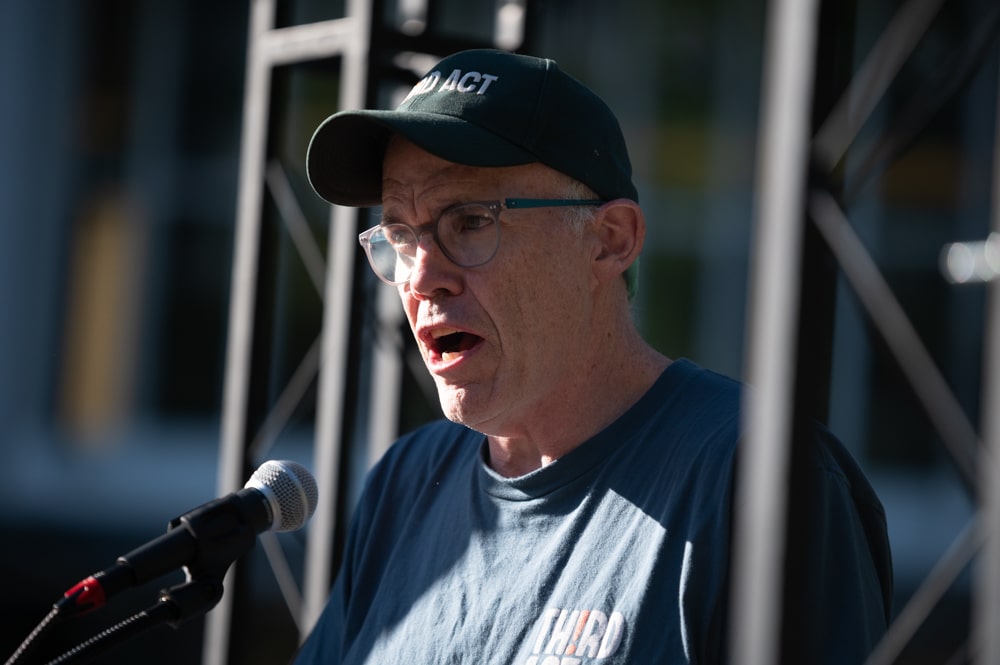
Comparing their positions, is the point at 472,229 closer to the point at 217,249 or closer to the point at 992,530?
the point at 992,530

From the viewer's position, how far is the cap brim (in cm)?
222

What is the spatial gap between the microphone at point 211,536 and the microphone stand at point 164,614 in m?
0.02

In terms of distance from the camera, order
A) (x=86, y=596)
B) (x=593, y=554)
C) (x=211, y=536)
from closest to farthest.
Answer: (x=86, y=596) → (x=211, y=536) → (x=593, y=554)

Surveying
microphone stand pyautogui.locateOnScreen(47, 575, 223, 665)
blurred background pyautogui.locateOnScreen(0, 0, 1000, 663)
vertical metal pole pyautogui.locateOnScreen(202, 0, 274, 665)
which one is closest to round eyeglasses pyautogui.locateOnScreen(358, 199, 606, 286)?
→ microphone stand pyautogui.locateOnScreen(47, 575, 223, 665)

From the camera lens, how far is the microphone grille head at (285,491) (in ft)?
6.33

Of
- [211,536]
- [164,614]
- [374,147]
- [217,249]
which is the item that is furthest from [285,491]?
[217,249]

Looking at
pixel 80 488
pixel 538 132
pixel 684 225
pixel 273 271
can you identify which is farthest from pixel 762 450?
pixel 80 488

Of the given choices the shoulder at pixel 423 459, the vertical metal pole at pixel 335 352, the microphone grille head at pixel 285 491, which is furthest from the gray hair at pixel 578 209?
the vertical metal pole at pixel 335 352

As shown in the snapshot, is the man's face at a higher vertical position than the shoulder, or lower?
higher

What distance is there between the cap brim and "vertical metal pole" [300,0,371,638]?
4.43ft

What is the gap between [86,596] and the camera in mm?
1701

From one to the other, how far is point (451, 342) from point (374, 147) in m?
0.44

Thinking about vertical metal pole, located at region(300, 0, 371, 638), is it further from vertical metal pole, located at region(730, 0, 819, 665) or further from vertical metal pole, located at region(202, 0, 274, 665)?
vertical metal pole, located at region(730, 0, 819, 665)

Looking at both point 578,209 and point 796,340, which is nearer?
point 796,340
